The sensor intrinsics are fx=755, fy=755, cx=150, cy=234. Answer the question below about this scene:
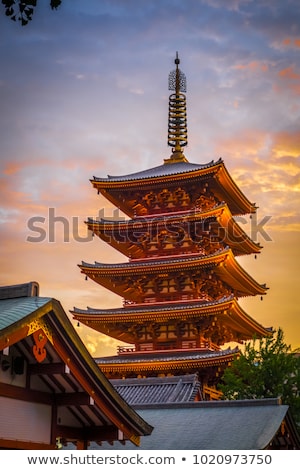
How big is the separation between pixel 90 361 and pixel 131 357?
25816mm

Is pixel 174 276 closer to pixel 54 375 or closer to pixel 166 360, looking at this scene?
pixel 166 360

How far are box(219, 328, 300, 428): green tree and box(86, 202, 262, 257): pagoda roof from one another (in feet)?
25.5

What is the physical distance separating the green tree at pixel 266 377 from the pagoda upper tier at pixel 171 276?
5.84 m

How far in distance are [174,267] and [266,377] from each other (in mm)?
8214

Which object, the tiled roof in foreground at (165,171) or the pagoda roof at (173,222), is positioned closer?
the pagoda roof at (173,222)

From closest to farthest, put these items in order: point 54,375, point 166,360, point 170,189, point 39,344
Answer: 1. point 39,344
2. point 54,375
3. point 166,360
4. point 170,189

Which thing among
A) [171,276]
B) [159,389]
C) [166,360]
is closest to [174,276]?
[171,276]

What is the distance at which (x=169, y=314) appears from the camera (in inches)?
1415

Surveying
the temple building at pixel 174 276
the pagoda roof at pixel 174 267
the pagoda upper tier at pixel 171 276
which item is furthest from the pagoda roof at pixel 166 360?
the pagoda roof at pixel 174 267

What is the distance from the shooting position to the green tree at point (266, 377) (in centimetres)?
3023

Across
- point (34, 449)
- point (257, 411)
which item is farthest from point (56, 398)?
point (257, 411)

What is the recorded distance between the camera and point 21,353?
442 inches

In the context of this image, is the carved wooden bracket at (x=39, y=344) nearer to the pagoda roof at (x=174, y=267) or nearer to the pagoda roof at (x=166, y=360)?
the pagoda roof at (x=166, y=360)

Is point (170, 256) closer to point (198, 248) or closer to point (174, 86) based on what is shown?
point (198, 248)
